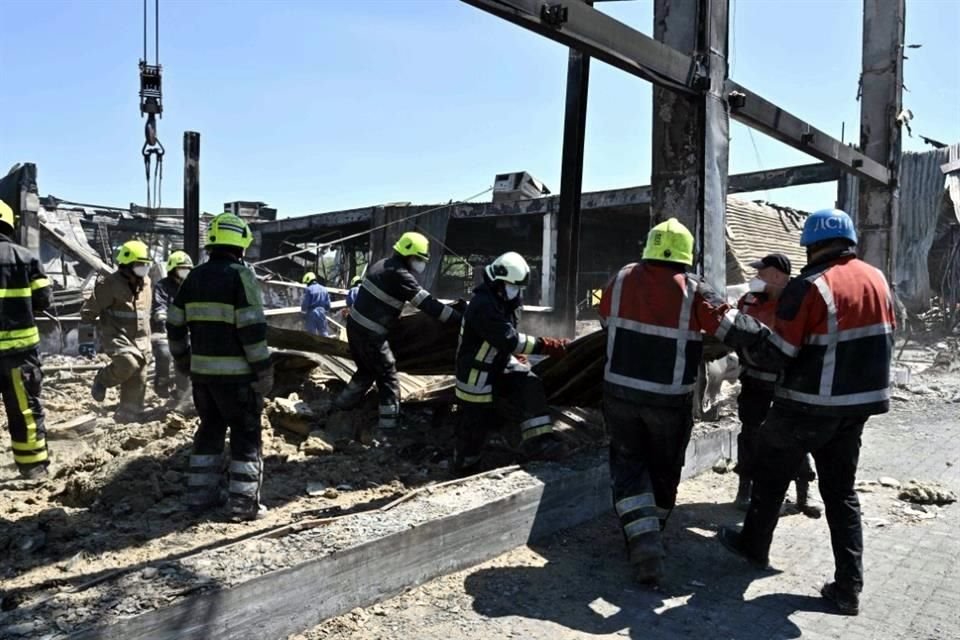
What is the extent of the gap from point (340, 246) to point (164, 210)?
7175mm

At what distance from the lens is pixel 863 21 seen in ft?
34.3

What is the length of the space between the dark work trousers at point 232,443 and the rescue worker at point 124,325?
3.29 metres

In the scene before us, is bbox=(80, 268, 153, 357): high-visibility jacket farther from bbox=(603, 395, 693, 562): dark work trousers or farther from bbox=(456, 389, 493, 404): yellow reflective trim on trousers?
bbox=(603, 395, 693, 562): dark work trousers

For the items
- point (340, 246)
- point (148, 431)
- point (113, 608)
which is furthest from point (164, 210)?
point (113, 608)

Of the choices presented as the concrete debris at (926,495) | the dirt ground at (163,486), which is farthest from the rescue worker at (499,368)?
the concrete debris at (926,495)

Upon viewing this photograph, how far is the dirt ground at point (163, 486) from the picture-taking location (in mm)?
3400

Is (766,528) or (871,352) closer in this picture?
(871,352)

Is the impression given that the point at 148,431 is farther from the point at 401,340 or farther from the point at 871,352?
the point at 871,352

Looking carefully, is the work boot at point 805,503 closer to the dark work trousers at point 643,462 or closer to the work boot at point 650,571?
the dark work trousers at point 643,462

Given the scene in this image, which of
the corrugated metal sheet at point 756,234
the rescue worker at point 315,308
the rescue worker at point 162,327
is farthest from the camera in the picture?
the corrugated metal sheet at point 756,234

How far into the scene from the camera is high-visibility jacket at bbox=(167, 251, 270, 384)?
4176mm

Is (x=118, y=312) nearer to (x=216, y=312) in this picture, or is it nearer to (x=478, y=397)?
(x=216, y=312)

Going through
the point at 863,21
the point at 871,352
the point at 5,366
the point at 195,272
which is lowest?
the point at 5,366

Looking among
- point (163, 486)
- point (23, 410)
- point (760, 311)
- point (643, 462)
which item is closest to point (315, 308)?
point (23, 410)
